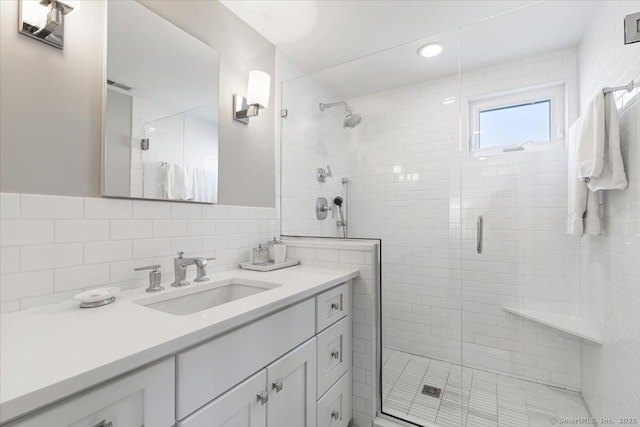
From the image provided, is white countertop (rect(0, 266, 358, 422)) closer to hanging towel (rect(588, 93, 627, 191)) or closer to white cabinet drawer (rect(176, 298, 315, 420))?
white cabinet drawer (rect(176, 298, 315, 420))

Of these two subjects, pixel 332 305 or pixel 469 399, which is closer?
pixel 332 305

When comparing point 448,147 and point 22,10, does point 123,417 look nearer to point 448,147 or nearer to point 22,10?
point 22,10

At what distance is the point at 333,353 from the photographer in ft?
4.58

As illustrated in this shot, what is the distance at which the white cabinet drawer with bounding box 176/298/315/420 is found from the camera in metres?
0.73

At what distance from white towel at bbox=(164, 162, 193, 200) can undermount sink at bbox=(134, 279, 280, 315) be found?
445mm

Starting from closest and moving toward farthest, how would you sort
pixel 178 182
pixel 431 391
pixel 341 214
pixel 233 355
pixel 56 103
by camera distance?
pixel 233 355 → pixel 56 103 → pixel 178 182 → pixel 431 391 → pixel 341 214

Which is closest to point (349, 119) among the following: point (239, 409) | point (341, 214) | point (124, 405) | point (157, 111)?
point (341, 214)

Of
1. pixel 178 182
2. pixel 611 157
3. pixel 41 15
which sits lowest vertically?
pixel 178 182

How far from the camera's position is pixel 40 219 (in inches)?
37.0

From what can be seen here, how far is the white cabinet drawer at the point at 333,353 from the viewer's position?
1287 mm

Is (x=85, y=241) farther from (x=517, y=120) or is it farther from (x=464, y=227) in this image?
(x=517, y=120)

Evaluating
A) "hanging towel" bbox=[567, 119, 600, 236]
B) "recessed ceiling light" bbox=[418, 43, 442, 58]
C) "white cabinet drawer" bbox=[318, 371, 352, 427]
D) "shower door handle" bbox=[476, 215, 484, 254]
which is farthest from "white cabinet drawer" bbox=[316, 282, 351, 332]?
"recessed ceiling light" bbox=[418, 43, 442, 58]

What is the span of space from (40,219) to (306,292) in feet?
3.14

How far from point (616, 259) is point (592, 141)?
1.90 ft
